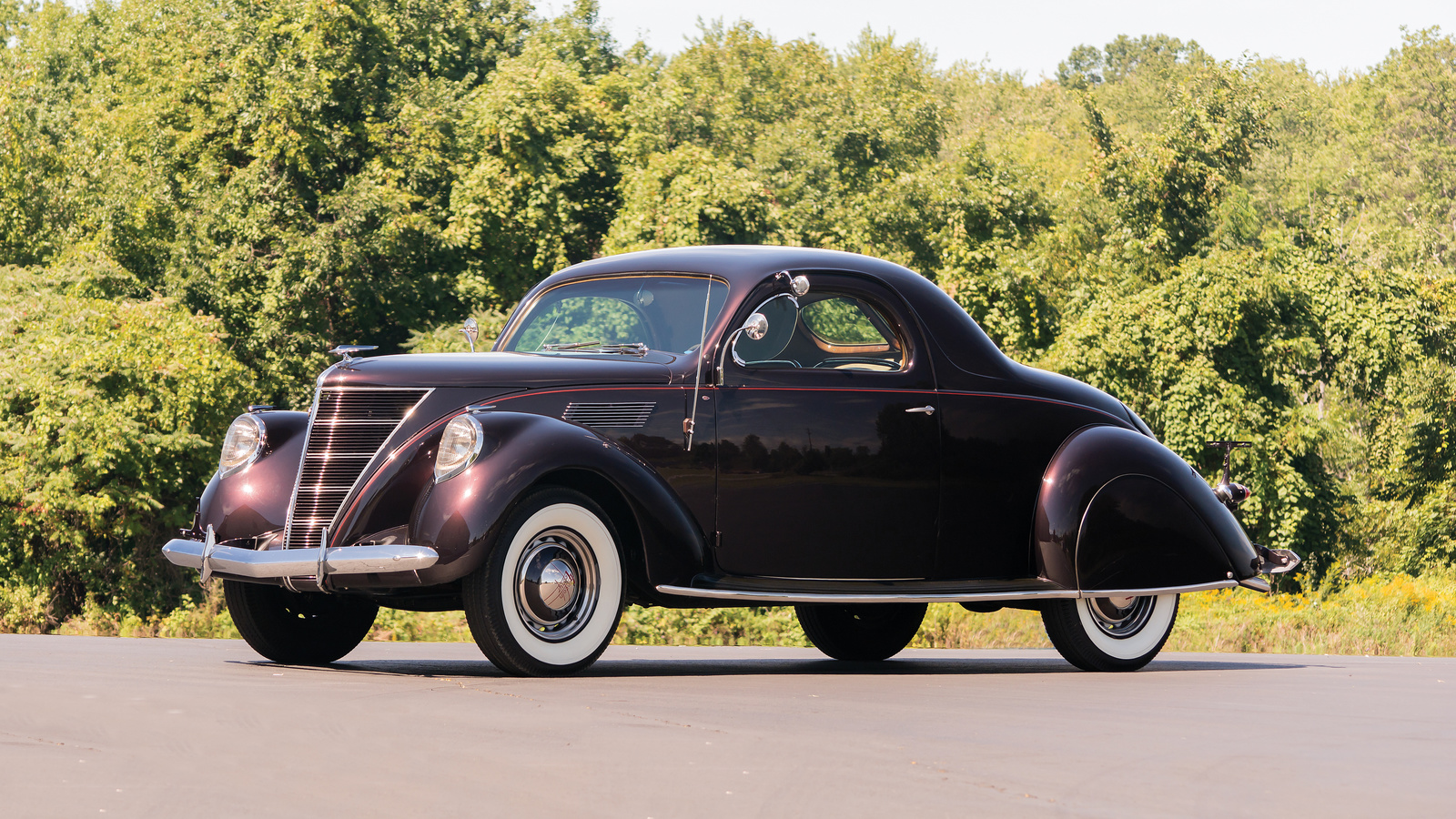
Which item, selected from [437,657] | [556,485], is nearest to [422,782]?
[556,485]

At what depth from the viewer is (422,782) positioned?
14.9ft

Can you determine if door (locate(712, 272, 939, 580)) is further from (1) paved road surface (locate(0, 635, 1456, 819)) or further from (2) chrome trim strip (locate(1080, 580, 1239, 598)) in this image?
(2) chrome trim strip (locate(1080, 580, 1239, 598))

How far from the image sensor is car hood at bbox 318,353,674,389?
7.81 meters

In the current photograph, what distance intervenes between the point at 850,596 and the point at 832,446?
78cm

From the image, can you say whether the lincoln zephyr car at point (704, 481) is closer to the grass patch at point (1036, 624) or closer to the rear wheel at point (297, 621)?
the rear wheel at point (297, 621)

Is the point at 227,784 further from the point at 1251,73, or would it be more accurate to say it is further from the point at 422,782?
the point at 1251,73

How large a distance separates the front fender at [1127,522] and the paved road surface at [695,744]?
70 cm

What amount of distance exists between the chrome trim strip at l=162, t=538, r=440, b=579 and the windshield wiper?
178cm

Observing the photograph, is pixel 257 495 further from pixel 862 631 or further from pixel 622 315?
pixel 862 631

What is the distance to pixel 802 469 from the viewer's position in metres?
8.38

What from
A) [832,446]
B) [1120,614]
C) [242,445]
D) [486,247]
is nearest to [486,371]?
[242,445]

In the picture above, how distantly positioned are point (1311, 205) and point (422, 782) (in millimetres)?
57387

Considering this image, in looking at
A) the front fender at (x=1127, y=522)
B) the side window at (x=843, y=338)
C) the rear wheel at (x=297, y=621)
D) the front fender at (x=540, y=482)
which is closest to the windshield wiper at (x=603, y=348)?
the side window at (x=843, y=338)

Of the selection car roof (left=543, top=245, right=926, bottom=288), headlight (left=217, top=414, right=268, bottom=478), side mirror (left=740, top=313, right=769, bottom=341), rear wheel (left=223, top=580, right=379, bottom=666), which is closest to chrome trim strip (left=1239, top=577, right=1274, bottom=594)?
car roof (left=543, top=245, right=926, bottom=288)
